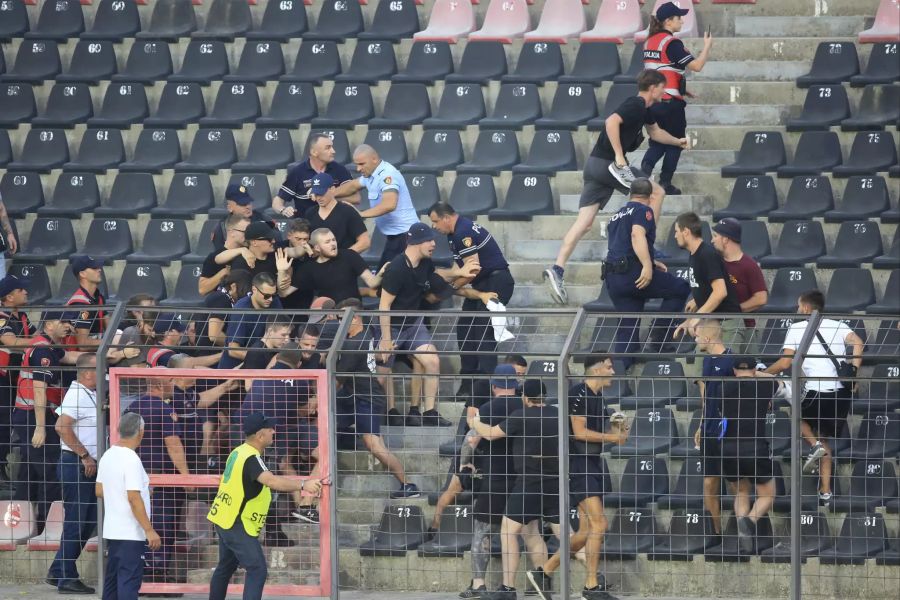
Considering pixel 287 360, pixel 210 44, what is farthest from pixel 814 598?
pixel 210 44

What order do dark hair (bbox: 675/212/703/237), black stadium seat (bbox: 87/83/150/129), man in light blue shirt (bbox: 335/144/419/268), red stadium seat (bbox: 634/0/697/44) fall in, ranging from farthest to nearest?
black stadium seat (bbox: 87/83/150/129) < red stadium seat (bbox: 634/0/697/44) < man in light blue shirt (bbox: 335/144/419/268) < dark hair (bbox: 675/212/703/237)

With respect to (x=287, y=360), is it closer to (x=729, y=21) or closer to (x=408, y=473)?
(x=408, y=473)

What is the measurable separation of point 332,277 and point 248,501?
2614 millimetres

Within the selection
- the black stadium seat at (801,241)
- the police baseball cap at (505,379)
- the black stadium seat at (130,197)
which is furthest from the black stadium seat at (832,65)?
the black stadium seat at (130,197)

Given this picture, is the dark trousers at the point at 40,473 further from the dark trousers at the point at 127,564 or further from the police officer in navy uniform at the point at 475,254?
the police officer in navy uniform at the point at 475,254

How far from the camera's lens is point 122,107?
16.3 meters

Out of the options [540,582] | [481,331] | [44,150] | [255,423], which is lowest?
[540,582]

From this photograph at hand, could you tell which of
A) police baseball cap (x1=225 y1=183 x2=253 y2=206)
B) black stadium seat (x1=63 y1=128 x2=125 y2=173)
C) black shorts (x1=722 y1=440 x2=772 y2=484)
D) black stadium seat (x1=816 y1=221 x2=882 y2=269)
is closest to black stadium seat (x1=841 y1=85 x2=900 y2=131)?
black stadium seat (x1=816 y1=221 x2=882 y2=269)

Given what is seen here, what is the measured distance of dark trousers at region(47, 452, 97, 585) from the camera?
11234 millimetres

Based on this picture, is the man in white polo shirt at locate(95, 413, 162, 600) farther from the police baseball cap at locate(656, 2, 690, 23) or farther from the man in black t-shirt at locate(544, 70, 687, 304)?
the police baseball cap at locate(656, 2, 690, 23)

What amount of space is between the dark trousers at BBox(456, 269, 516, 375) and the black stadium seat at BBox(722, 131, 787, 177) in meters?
2.95

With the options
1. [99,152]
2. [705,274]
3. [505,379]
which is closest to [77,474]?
[505,379]

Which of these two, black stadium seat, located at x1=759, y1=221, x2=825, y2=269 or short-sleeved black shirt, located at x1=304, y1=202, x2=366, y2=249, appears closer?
short-sleeved black shirt, located at x1=304, y1=202, x2=366, y2=249

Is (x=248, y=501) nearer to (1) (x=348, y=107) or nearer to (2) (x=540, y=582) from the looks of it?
(2) (x=540, y=582)
